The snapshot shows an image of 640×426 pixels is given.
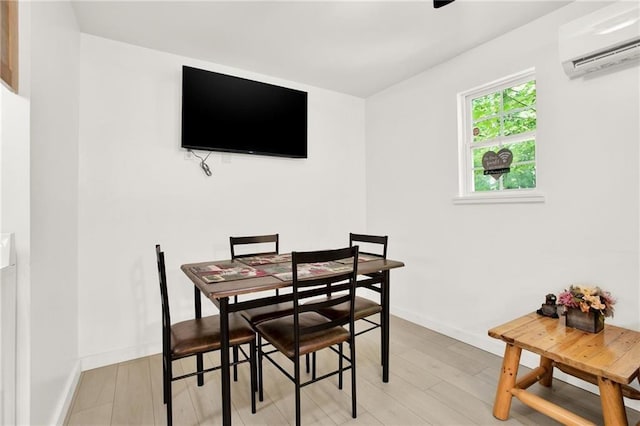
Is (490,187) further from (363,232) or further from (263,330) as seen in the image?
(263,330)

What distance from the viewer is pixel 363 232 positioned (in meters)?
4.07

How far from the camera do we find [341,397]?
209 centimetres

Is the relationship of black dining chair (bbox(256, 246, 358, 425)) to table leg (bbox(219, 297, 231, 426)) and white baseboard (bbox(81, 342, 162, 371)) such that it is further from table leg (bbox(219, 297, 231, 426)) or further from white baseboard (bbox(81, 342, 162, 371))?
white baseboard (bbox(81, 342, 162, 371))

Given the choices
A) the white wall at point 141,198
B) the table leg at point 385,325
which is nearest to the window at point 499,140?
the table leg at point 385,325

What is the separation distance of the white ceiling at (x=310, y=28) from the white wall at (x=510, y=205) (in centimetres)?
31

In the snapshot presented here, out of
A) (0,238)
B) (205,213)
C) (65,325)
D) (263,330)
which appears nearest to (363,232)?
(205,213)

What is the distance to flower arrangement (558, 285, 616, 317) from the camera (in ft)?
6.04

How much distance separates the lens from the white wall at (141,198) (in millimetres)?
2518

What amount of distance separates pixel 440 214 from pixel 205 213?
2.26m

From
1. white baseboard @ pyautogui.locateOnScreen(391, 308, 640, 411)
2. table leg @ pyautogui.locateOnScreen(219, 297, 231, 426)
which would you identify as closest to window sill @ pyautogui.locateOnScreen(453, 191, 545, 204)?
white baseboard @ pyautogui.locateOnScreen(391, 308, 640, 411)

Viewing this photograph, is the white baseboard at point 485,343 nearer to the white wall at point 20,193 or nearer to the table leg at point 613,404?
the table leg at point 613,404

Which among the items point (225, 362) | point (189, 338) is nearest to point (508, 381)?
point (225, 362)

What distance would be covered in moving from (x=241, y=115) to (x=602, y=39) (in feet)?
8.90

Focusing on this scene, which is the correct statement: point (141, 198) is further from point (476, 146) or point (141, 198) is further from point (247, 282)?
point (476, 146)
